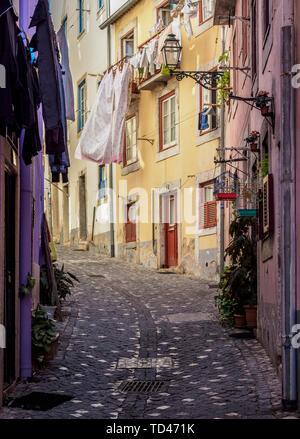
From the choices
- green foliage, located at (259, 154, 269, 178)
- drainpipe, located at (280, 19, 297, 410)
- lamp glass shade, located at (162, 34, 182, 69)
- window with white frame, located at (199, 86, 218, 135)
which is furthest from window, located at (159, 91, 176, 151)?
drainpipe, located at (280, 19, 297, 410)

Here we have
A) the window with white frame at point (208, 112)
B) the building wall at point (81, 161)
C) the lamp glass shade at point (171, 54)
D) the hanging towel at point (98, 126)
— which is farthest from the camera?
the building wall at point (81, 161)

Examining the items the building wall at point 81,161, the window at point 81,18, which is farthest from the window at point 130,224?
the window at point 81,18

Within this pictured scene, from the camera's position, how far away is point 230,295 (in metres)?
10.8

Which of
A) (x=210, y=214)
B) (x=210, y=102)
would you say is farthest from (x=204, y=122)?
(x=210, y=214)

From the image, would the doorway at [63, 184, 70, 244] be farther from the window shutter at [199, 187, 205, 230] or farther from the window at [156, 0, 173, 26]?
the window shutter at [199, 187, 205, 230]

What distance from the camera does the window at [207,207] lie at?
56.9 ft

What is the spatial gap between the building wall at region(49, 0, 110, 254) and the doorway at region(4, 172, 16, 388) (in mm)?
15979

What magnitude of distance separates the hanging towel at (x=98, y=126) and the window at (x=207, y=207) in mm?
4081

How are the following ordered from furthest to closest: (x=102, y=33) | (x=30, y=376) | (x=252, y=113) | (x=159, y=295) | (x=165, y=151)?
1. (x=102, y=33)
2. (x=165, y=151)
3. (x=159, y=295)
4. (x=252, y=113)
5. (x=30, y=376)

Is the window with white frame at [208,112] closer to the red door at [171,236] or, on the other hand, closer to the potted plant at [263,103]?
the red door at [171,236]

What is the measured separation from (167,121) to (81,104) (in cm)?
724
